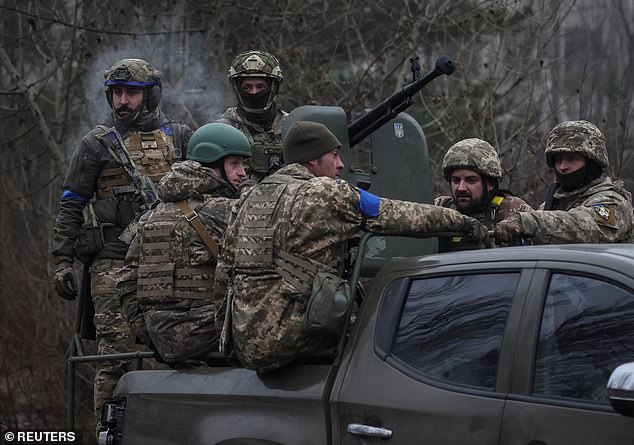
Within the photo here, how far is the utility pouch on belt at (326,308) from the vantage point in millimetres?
4750

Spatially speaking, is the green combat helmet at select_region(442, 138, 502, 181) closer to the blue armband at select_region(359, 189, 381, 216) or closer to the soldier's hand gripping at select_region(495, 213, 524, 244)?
the soldier's hand gripping at select_region(495, 213, 524, 244)

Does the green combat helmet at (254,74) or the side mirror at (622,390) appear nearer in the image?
the side mirror at (622,390)

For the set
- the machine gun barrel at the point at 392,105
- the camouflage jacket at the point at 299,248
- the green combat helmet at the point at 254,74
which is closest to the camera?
the camouflage jacket at the point at 299,248

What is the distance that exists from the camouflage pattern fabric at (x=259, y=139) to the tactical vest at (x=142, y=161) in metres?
Result: 0.45

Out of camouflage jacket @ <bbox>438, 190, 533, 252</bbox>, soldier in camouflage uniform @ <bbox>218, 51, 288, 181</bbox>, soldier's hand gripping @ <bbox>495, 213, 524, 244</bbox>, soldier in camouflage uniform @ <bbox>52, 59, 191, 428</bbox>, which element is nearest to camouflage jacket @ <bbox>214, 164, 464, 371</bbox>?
soldier's hand gripping @ <bbox>495, 213, 524, 244</bbox>

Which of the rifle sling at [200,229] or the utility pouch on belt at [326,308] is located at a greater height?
the rifle sling at [200,229]

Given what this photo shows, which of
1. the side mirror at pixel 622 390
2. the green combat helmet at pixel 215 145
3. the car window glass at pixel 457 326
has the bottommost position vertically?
the side mirror at pixel 622 390

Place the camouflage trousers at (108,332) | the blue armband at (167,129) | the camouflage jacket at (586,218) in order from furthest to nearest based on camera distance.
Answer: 1. the blue armband at (167,129)
2. the camouflage trousers at (108,332)
3. the camouflage jacket at (586,218)

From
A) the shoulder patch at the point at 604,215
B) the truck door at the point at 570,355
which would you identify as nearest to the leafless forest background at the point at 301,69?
the shoulder patch at the point at 604,215

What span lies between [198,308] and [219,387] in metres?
1.11

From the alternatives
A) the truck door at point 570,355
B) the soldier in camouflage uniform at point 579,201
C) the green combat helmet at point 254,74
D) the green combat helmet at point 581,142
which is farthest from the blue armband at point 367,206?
the green combat helmet at point 254,74

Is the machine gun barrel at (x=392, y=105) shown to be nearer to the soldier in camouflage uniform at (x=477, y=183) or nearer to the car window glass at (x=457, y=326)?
the soldier in camouflage uniform at (x=477, y=183)

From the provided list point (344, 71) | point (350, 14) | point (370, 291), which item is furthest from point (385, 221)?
point (344, 71)

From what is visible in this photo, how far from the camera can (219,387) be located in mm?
5078
